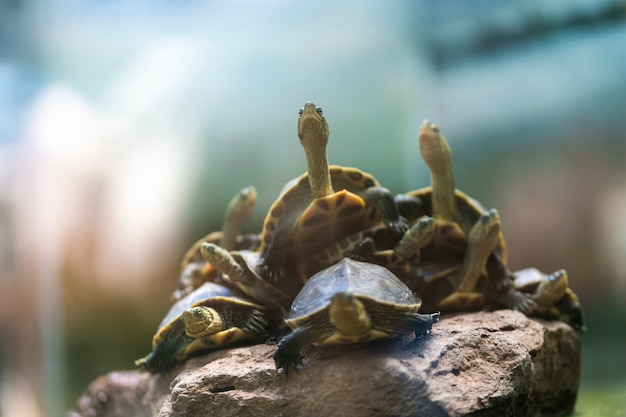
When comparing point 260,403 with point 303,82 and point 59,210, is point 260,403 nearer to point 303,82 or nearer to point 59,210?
point 303,82

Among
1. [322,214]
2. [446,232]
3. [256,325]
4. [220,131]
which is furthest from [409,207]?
[220,131]

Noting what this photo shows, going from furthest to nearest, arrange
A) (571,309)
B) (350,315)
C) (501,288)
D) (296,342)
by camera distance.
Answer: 1. (571,309)
2. (501,288)
3. (296,342)
4. (350,315)

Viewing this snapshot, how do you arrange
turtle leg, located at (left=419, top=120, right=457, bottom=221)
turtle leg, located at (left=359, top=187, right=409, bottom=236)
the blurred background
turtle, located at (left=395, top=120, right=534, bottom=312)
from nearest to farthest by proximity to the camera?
turtle leg, located at (left=359, top=187, right=409, bottom=236) → turtle, located at (left=395, top=120, right=534, bottom=312) → turtle leg, located at (left=419, top=120, right=457, bottom=221) → the blurred background

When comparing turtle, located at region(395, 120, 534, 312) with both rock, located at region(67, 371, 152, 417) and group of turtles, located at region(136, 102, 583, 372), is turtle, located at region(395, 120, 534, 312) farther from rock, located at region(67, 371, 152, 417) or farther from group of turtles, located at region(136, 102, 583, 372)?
rock, located at region(67, 371, 152, 417)

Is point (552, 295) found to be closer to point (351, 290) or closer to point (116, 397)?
point (351, 290)

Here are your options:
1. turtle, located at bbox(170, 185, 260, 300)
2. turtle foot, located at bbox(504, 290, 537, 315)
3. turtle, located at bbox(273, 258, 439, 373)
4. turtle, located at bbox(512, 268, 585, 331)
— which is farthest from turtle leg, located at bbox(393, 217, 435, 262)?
turtle, located at bbox(170, 185, 260, 300)

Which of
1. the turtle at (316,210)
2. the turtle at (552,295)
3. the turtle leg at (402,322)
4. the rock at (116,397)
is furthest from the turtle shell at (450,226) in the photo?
the rock at (116,397)
